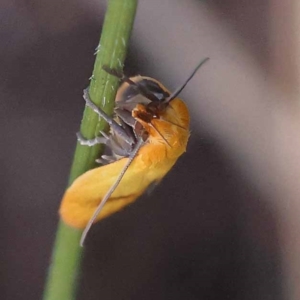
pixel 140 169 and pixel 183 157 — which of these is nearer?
pixel 140 169

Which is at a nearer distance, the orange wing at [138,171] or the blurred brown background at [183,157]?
the orange wing at [138,171]

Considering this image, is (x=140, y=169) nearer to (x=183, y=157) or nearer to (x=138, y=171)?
(x=138, y=171)

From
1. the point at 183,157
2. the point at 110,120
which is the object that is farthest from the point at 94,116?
the point at 183,157

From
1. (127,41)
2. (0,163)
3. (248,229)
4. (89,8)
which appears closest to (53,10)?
(89,8)

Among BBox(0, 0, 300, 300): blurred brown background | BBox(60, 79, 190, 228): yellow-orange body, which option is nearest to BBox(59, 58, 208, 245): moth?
BBox(60, 79, 190, 228): yellow-orange body

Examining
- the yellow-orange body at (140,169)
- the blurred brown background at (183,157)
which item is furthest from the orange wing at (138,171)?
the blurred brown background at (183,157)

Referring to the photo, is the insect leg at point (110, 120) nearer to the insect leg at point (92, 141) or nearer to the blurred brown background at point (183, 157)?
the insect leg at point (92, 141)

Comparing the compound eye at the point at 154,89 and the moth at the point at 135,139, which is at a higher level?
the compound eye at the point at 154,89
